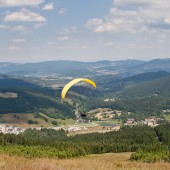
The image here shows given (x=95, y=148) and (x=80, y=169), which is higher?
(x=80, y=169)

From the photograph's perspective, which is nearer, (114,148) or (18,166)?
(18,166)

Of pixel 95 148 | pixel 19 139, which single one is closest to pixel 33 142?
pixel 19 139

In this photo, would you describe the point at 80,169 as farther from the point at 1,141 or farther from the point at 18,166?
the point at 1,141

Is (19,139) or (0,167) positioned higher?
(0,167)

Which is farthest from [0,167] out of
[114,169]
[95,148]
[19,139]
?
[19,139]

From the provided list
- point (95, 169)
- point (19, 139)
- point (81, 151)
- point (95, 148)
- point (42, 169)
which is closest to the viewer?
point (42, 169)

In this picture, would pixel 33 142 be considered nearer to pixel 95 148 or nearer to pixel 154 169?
pixel 95 148

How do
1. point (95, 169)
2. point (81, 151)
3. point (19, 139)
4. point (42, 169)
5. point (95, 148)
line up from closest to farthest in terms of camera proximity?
point (42, 169)
point (95, 169)
point (81, 151)
point (95, 148)
point (19, 139)

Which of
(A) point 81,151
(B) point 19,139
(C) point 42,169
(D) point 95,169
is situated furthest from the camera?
(B) point 19,139

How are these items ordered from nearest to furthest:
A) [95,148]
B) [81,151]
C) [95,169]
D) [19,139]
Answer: [95,169] → [81,151] → [95,148] → [19,139]
